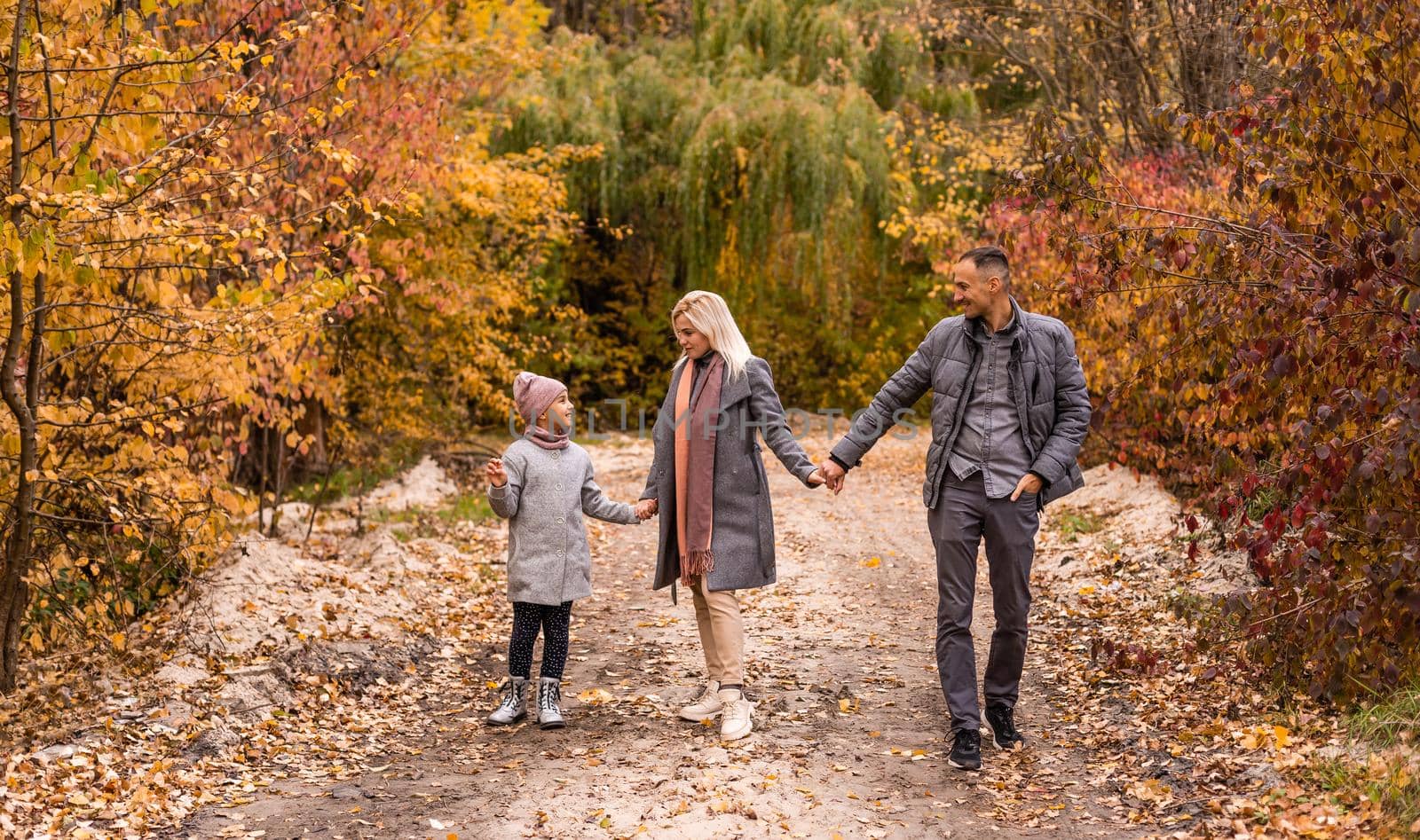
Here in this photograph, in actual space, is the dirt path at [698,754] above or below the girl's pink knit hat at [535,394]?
below

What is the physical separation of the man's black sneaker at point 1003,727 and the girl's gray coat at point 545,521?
5.50ft

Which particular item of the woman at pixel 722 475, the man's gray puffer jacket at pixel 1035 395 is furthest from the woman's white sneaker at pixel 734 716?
the man's gray puffer jacket at pixel 1035 395

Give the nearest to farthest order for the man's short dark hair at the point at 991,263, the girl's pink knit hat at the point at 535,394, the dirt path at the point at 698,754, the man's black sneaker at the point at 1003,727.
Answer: the dirt path at the point at 698,754
the man's short dark hair at the point at 991,263
the man's black sneaker at the point at 1003,727
the girl's pink knit hat at the point at 535,394

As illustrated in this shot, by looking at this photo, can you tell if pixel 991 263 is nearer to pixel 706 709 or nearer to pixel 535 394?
pixel 535 394

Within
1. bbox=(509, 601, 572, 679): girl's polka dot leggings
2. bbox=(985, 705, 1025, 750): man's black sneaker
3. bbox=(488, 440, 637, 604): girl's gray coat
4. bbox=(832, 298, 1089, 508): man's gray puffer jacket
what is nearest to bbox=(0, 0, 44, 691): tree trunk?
bbox=(488, 440, 637, 604): girl's gray coat

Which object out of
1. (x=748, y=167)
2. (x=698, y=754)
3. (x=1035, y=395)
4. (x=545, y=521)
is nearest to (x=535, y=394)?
(x=545, y=521)

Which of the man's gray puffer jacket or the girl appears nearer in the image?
the man's gray puffer jacket

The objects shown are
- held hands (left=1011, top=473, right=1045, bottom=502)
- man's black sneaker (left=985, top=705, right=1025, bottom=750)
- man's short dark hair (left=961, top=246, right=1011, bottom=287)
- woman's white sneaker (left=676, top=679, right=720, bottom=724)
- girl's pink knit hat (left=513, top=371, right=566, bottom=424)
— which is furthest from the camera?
girl's pink knit hat (left=513, top=371, right=566, bottom=424)

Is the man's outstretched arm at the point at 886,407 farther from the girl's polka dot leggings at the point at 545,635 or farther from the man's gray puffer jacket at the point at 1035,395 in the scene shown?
the girl's polka dot leggings at the point at 545,635

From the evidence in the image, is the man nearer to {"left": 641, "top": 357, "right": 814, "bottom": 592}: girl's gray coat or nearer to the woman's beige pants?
{"left": 641, "top": 357, "right": 814, "bottom": 592}: girl's gray coat

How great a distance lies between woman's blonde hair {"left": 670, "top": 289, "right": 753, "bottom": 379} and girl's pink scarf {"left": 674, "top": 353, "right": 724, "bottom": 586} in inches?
2.3

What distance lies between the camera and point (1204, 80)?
10016 millimetres

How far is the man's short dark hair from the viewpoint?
4641 mm

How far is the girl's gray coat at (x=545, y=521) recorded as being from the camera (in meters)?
5.19
